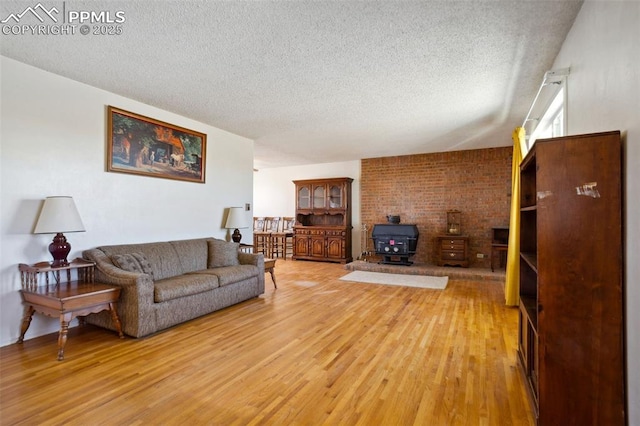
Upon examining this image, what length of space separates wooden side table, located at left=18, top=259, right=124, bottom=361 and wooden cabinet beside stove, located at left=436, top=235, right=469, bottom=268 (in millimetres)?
5925

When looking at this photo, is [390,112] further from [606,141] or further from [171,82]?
[606,141]

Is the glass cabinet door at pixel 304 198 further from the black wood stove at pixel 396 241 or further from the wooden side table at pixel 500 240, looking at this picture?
the wooden side table at pixel 500 240

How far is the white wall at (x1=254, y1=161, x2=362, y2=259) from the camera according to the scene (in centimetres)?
816

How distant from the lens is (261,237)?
888cm

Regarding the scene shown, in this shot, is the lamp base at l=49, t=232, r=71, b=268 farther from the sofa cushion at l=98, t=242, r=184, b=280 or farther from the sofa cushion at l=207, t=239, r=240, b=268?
the sofa cushion at l=207, t=239, r=240, b=268

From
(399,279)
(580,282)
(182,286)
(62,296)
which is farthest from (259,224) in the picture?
(580,282)

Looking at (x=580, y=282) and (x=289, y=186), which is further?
(x=289, y=186)

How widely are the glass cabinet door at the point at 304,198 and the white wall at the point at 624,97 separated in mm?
6598

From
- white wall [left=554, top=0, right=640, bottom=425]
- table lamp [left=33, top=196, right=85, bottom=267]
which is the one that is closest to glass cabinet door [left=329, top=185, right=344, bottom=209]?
table lamp [left=33, top=196, right=85, bottom=267]

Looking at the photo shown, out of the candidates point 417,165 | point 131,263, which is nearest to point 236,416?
point 131,263

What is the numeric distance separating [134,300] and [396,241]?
5160 millimetres

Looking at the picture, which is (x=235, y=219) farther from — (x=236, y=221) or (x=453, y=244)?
(x=453, y=244)

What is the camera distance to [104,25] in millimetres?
2424

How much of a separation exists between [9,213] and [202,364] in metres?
2.30
